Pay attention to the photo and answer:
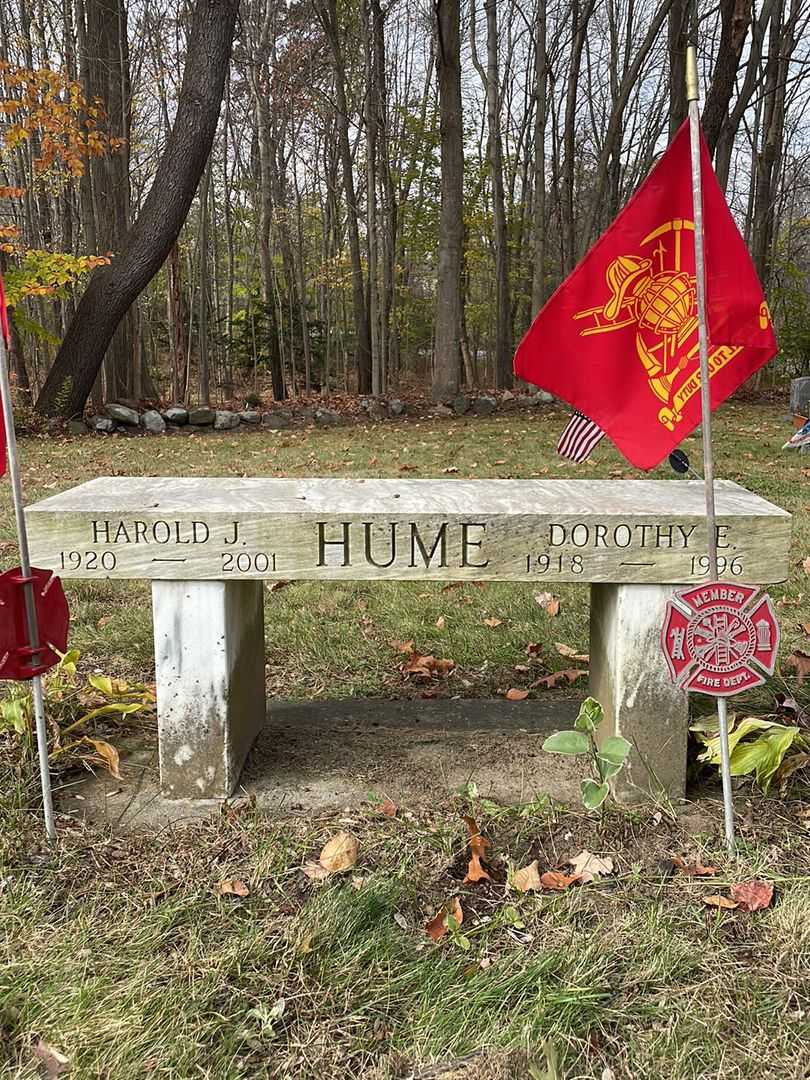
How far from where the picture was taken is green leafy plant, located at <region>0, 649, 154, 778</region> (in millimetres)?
2768

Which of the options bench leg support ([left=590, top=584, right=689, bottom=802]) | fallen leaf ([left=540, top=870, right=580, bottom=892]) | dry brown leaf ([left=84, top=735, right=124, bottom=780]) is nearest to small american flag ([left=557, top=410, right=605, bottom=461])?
bench leg support ([left=590, top=584, right=689, bottom=802])

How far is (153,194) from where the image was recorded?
11.9 m

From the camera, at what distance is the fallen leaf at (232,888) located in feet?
7.18

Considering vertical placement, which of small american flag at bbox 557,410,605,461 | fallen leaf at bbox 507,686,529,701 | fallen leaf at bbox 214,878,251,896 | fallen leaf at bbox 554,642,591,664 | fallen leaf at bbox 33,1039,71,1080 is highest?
small american flag at bbox 557,410,605,461

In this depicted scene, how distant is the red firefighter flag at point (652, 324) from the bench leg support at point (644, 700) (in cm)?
42

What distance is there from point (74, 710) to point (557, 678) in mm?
1908

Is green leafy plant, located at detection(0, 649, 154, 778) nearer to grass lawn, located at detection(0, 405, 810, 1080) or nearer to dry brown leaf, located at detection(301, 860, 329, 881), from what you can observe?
grass lawn, located at detection(0, 405, 810, 1080)

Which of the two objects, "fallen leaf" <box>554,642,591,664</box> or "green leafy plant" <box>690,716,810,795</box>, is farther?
"fallen leaf" <box>554,642,591,664</box>

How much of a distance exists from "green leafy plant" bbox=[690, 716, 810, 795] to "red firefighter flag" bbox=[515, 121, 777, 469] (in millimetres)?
829

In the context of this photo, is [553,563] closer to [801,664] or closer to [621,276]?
[621,276]

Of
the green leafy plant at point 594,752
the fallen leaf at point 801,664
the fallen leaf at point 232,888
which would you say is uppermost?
the green leafy plant at point 594,752

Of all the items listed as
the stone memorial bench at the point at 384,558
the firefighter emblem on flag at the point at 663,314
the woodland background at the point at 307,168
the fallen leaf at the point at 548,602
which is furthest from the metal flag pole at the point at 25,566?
the woodland background at the point at 307,168

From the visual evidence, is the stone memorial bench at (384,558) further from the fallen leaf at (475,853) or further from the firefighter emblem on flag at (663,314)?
the fallen leaf at (475,853)

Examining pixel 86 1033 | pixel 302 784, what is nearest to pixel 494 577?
pixel 302 784
